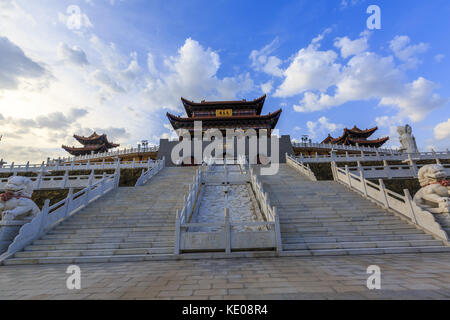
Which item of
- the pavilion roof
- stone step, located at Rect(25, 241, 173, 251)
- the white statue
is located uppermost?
the pavilion roof

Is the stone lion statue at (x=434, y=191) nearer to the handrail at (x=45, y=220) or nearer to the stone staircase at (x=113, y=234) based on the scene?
the stone staircase at (x=113, y=234)

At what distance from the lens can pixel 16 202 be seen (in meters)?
6.09

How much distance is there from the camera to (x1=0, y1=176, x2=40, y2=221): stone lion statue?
589cm

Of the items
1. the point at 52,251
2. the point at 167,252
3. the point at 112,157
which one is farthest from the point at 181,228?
the point at 112,157

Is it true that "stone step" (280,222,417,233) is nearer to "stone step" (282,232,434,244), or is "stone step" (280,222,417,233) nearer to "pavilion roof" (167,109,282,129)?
"stone step" (282,232,434,244)

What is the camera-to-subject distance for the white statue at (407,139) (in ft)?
74.7

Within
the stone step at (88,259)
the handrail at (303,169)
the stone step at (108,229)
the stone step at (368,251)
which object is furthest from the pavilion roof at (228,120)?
the stone step at (368,251)

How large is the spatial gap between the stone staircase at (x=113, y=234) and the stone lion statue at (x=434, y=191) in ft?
27.6

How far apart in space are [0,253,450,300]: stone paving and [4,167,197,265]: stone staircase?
0.46 m

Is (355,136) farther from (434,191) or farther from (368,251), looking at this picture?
(368,251)

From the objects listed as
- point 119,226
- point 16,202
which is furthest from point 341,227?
point 16,202

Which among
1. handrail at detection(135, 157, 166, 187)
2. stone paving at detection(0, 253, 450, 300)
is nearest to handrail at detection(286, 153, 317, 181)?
stone paving at detection(0, 253, 450, 300)

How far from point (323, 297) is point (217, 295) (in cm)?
141
